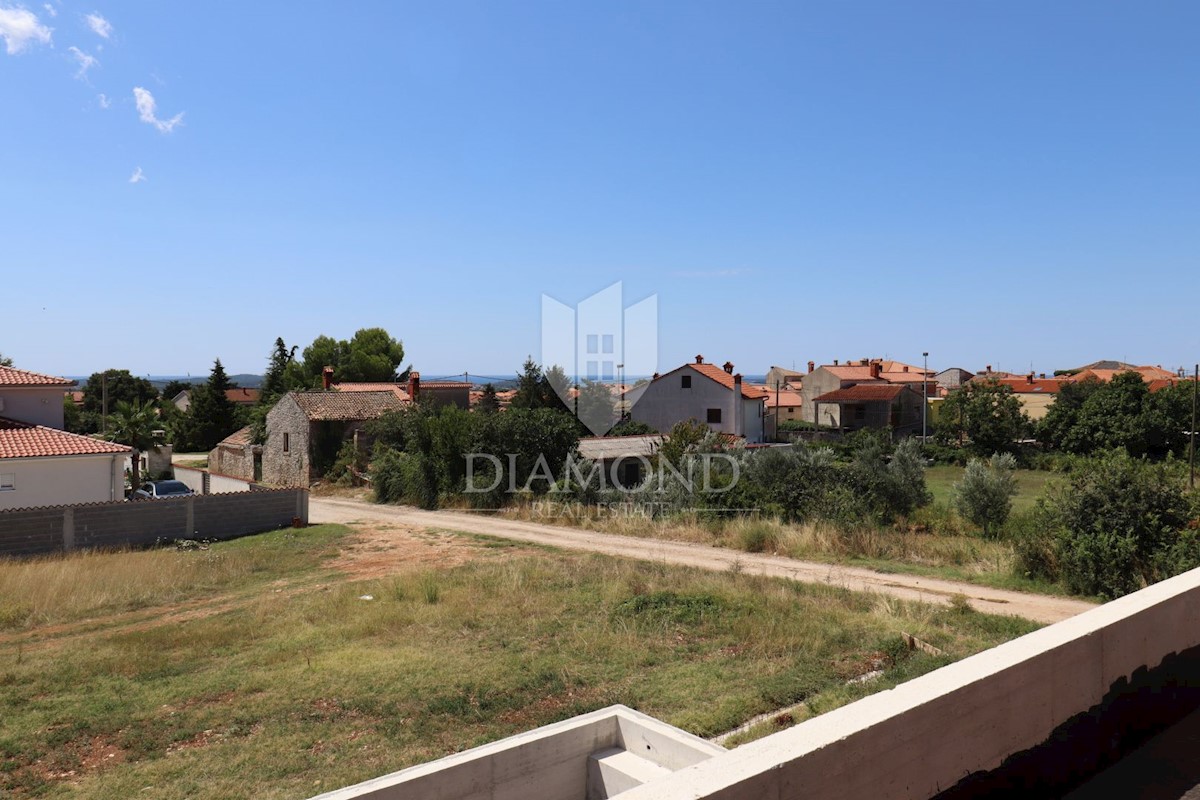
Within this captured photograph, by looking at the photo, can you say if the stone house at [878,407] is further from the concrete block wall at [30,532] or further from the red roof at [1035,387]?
the concrete block wall at [30,532]

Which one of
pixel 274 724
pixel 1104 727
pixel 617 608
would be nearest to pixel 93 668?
pixel 274 724

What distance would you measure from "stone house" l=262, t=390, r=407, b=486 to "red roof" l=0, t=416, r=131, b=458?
1097 cm

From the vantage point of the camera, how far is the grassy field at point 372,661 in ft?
20.6

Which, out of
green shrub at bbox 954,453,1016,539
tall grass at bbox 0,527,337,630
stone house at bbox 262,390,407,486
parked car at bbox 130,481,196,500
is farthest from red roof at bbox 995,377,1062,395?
tall grass at bbox 0,527,337,630

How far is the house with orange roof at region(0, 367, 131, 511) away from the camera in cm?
2028

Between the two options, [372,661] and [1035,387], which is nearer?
[372,661]

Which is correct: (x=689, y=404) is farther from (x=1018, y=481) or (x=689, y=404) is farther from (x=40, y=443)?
(x=40, y=443)

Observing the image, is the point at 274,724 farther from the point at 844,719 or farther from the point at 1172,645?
the point at 1172,645

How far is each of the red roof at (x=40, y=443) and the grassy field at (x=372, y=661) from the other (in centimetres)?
748

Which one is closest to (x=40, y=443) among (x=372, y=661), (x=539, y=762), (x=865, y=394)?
(x=372, y=661)

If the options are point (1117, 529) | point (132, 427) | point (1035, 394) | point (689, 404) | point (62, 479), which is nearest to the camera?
point (1117, 529)

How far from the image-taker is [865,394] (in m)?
55.6

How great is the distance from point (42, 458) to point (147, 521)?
4.46 metres

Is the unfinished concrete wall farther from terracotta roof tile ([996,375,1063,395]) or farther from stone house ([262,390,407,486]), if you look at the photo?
terracotta roof tile ([996,375,1063,395])
